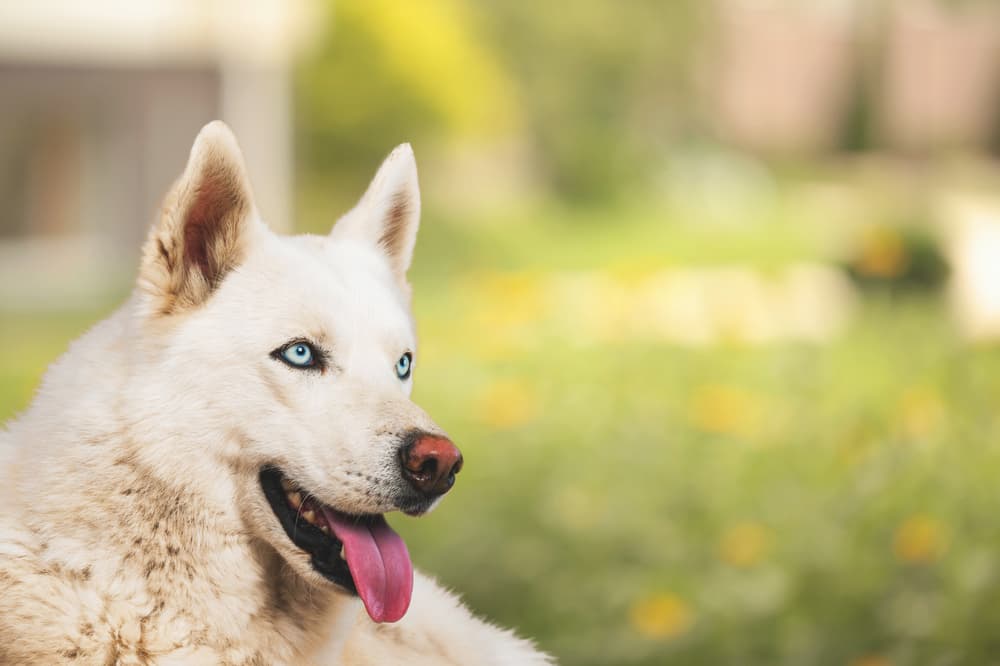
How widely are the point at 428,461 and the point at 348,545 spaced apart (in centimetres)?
22

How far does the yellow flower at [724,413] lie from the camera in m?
5.21

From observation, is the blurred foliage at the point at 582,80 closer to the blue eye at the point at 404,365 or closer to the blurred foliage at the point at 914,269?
the blurred foliage at the point at 914,269

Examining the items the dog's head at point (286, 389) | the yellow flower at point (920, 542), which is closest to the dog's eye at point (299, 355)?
the dog's head at point (286, 389)

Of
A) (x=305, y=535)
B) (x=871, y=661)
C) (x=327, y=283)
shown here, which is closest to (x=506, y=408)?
(x=871, y=661)

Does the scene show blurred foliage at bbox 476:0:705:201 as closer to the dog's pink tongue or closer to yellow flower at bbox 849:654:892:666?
yellow flower at bbox 849:654:892:666

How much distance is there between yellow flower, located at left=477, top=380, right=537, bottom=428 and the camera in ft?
17.6

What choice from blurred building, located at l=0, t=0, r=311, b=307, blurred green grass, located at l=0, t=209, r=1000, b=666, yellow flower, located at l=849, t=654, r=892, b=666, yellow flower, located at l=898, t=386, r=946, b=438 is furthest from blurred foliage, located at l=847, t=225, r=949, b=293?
blurred building, located at l=0, t=0, r=311, b=307

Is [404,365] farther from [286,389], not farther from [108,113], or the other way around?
[108,113]

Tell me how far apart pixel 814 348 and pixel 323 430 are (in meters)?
4.31

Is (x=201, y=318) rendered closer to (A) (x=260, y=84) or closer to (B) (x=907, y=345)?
(B) (x=907, y=345)

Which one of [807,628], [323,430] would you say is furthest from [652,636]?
[323,430]

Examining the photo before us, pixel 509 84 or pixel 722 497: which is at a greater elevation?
pixel 509 84

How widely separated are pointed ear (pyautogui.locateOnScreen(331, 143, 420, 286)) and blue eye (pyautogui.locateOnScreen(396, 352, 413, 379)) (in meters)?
0.29

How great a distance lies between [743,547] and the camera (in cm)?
427
